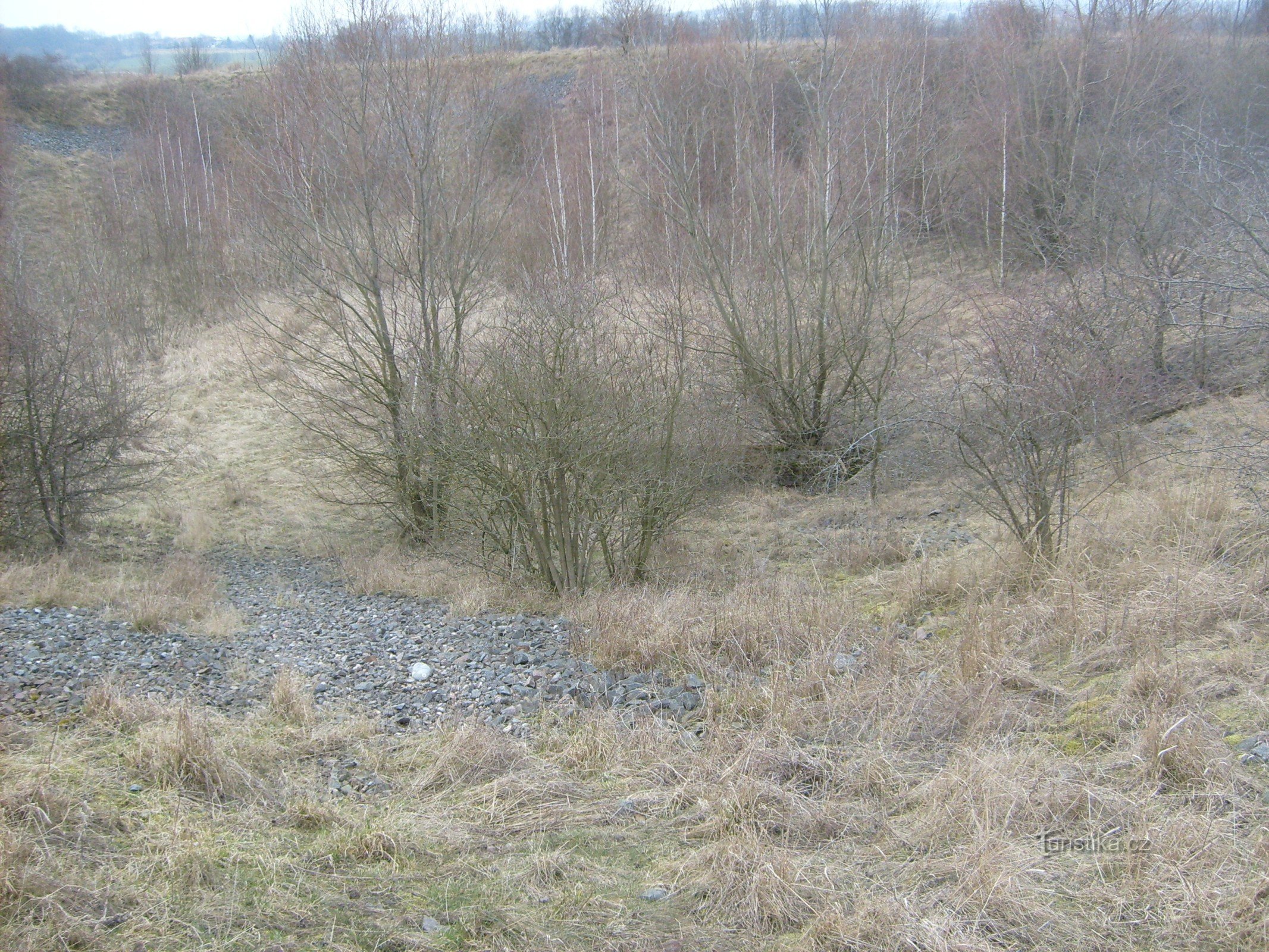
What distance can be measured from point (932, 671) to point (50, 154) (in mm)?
39393

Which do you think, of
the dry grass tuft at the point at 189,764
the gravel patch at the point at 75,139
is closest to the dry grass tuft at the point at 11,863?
the dry grass tuft at the point at 189,764

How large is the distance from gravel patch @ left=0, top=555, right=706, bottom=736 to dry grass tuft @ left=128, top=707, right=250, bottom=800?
118 centimetres

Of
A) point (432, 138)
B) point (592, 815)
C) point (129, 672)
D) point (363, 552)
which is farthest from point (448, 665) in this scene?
point (432, 138)

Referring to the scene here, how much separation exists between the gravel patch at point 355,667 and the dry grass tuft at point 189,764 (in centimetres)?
118

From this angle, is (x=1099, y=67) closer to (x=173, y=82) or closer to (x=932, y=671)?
(x=932, y=671)

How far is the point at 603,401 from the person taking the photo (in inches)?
372

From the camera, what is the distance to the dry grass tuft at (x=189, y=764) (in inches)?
174

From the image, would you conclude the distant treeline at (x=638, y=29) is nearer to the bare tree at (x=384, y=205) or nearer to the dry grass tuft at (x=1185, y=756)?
the bare tree at (x=384, y=205)

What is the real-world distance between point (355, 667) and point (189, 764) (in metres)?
2.51

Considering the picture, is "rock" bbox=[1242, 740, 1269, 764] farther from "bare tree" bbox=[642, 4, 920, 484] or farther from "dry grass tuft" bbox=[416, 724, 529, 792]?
"bare tree" bbox=[642, 4, 920, 484]

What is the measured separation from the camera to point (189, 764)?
4500 millimetres

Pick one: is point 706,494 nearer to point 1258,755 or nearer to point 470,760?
point 470,760

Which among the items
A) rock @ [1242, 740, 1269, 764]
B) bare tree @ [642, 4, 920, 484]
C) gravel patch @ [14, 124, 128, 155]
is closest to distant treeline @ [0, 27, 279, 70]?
bare tree @ [642, 4, 920, 484]

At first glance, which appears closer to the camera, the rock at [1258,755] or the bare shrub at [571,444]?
the rock at [1258,755]
